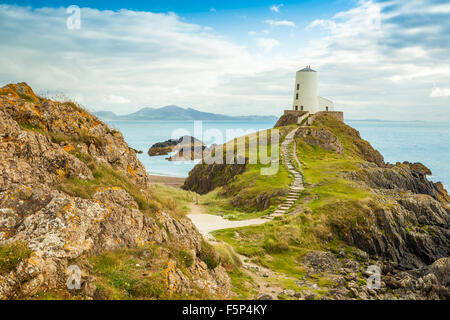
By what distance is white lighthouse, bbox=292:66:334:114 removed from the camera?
67688mm

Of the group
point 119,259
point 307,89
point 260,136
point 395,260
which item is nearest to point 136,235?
point 119,259

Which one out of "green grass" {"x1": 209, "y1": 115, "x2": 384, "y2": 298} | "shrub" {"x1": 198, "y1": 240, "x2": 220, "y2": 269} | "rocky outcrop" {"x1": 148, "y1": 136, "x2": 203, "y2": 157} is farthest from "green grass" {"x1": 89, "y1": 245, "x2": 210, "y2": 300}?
"rocky outcrop" {"x1": 148, "y1": 136, "x2": 203, "y2": 157}

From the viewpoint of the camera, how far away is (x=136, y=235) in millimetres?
10422

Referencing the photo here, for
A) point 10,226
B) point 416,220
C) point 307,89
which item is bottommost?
point 416,220

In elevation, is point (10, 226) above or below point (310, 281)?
above

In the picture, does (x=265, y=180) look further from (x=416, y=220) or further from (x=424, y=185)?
(x=424, y=185)

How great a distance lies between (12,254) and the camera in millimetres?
7477

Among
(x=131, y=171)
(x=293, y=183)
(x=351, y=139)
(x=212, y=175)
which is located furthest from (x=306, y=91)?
(x=131, y=171)

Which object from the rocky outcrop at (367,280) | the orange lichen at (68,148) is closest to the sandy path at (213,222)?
the rocky outcrop at (367,280)

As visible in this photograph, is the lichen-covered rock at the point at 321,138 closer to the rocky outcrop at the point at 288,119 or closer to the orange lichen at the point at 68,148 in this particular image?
the rocky outcrop at the point at 288,119

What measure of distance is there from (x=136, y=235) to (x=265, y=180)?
27.2 metres

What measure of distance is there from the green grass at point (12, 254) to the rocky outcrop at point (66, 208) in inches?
2.4

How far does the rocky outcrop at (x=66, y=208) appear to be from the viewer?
7945mm
